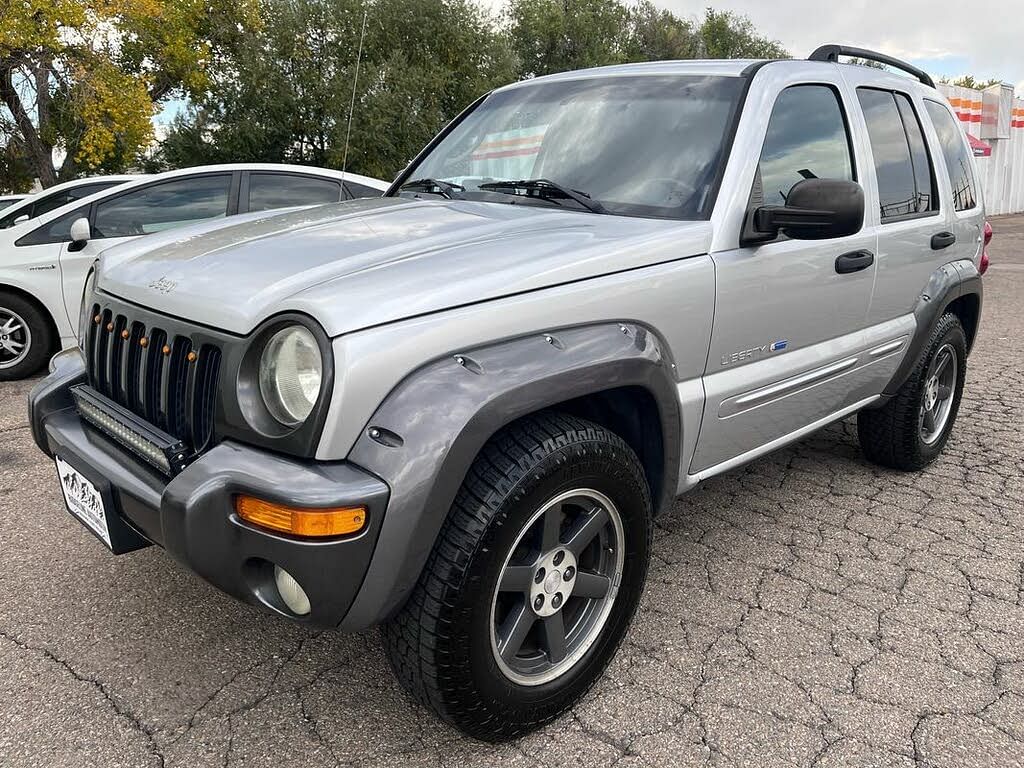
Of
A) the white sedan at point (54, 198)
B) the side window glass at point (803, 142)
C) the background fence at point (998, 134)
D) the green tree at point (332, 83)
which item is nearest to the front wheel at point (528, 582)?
the side window glass at point (803, 142)

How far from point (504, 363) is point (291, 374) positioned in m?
0.48

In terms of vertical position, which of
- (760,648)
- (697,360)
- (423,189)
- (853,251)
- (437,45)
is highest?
(437,45)

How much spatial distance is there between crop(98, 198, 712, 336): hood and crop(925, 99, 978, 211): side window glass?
6.93 ft

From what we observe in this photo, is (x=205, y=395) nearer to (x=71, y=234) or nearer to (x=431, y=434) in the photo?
(x=431, y=434)

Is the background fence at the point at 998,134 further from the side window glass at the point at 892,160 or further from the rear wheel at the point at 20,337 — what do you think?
the rear wheel at the point at 20,337

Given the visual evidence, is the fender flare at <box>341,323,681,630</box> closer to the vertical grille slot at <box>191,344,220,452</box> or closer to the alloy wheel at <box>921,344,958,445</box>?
the vertical grille slot at <box>191,344,220,452</box>

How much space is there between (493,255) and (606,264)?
1.03 feet

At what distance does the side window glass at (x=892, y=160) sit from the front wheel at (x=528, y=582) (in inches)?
75.5

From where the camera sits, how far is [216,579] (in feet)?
5.93

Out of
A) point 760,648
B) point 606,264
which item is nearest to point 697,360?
point 606,264

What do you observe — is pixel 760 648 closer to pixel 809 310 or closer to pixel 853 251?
pixel 809 310

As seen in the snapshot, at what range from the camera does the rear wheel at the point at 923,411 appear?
3797 mm

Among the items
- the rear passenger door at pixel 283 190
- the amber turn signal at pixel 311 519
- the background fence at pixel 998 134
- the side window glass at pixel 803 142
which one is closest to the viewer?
the amber turn signal at pixel 311 519

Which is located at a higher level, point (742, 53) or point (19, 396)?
point (742, 53)
